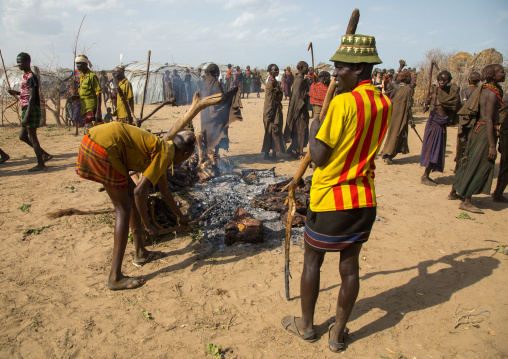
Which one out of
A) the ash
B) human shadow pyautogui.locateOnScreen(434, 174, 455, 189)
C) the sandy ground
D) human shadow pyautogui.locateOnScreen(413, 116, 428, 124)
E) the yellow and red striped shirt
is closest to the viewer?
the yellow and red striped shirt

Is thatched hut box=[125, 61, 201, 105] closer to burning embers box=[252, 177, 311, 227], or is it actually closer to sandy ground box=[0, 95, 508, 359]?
sandy ground box=[0, 95, 508, 359]

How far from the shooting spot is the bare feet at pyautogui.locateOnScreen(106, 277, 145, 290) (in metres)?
2.96

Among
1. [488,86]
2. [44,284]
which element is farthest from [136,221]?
[488,86]

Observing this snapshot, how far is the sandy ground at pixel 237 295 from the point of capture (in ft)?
7.89

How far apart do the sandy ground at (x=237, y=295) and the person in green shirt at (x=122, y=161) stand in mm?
433

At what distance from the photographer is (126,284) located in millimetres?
2977

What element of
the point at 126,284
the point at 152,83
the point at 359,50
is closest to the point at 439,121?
the point at 359,50

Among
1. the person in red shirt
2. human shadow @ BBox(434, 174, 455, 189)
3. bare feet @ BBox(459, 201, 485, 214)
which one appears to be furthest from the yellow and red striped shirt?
the person in red shirt

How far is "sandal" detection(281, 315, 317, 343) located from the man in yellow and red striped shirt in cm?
39

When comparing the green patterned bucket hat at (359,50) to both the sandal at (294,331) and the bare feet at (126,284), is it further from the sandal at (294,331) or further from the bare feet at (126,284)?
the bare feet at (126,284)

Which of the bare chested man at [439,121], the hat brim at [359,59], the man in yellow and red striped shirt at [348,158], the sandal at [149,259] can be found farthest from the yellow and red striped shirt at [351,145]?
the bare chested man at [439,121]

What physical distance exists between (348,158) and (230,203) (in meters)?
2.99

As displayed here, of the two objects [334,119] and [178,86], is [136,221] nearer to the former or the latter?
[334,119]

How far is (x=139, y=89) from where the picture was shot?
18.7 metres
